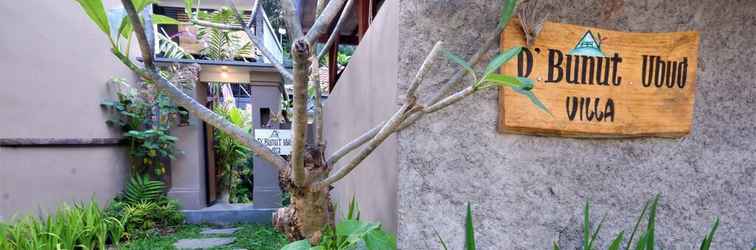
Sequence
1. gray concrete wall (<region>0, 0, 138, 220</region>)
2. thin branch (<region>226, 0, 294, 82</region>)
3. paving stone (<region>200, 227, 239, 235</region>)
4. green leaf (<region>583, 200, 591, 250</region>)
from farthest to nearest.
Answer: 1. paving stone (<region>200, 227, 239, 235</region>)
2. gray concrete wall (<region>0, 0, 138, 220</region>)
3. thin branch (<region>226, 0, 294, 82</region>)
4. green leaf (<region>583, 200, 591, 250</region>)

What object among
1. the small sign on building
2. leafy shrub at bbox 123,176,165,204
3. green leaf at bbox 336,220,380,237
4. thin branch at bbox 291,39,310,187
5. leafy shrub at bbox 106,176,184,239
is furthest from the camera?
leafy shrub at bbox 123,176,165,204

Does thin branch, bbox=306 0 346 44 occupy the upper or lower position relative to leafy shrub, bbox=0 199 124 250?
upper

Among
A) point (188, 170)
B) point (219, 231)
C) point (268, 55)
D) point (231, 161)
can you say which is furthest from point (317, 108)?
point (231, 161)

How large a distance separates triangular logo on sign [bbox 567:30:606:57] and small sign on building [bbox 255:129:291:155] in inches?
88.5

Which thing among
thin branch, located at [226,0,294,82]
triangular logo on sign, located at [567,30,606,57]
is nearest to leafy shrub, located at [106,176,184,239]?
thin branch, located at [226,0,294,82]

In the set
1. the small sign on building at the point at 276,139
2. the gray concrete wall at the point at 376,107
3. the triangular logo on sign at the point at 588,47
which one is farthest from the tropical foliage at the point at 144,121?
the triangular logo on sign at the point at 588,47

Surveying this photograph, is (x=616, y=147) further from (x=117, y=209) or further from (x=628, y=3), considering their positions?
(x=117, y=209)

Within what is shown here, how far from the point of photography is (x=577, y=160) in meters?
1.04

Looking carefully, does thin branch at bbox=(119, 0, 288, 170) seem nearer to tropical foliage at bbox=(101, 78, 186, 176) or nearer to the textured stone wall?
the textured stone wall

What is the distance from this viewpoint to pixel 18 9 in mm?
2682

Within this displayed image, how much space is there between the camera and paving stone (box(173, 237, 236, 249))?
2812 millimetres

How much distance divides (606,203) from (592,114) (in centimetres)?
30

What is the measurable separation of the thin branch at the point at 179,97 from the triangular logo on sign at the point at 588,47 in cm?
94

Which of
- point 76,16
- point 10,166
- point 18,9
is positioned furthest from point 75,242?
point 76,16
